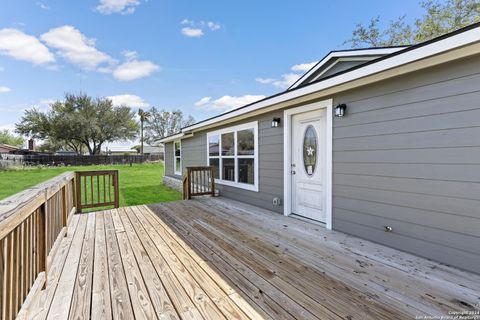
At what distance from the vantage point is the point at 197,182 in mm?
6305

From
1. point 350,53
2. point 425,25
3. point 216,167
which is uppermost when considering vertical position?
point 425,25

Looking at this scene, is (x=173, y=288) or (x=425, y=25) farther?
(x=425, y=25)

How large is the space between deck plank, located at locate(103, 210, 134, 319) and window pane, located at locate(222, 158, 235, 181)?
3264 millimetres

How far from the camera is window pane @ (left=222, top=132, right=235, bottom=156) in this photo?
6004 millimetres

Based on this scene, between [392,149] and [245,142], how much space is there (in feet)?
10.7

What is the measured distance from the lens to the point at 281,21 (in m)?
8.98

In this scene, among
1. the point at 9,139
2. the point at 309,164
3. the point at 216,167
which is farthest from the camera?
the point at 9,139

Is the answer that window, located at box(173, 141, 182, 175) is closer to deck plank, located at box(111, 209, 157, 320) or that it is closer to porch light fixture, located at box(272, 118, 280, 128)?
porch light fixture, located at box(272, 118, 280, 128)

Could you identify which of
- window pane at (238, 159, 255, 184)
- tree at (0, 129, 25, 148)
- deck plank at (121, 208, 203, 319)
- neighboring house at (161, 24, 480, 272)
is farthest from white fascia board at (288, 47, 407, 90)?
tree at (0, 129, 25, 148)

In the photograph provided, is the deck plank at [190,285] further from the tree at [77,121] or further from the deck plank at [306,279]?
the tree at [77,121]

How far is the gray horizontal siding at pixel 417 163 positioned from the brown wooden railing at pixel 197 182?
3845mm

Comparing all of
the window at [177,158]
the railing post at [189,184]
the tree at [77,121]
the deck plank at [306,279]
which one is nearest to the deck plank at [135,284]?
the deck plank at [306,279]

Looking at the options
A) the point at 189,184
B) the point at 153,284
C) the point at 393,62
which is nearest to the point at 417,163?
the point at 393,62

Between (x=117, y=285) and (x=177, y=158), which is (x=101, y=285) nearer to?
(x=117, y=285)
